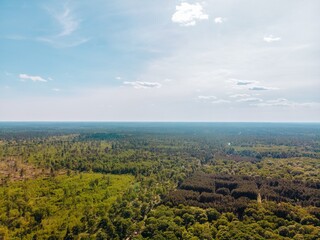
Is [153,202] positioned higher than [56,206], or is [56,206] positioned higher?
[56,206]

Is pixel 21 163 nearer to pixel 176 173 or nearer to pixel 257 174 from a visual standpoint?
pixel 176 173

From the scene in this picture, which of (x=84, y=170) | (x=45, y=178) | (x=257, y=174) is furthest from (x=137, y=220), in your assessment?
(x=257, y=174)

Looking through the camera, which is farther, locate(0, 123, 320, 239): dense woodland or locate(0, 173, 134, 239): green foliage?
locate(0, 173, 134, 239): green foliage

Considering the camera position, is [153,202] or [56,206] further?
[153,202]

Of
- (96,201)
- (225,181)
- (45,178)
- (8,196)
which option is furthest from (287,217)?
(45,178)

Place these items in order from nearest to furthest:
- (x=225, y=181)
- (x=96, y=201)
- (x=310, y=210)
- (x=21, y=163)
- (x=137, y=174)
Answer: (x=310, y=210) → (x=96, y=201) → (x=225, y=181) → (x=137, y=174) → (x=21, y=163)

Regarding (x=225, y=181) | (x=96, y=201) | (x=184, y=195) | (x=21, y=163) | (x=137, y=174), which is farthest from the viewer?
(x=21, y=163)

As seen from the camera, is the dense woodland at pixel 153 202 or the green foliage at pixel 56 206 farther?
the green foliage at pixel 56 206

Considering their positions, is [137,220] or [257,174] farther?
[257,174]

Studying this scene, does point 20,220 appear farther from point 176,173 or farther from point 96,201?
point 176,173
